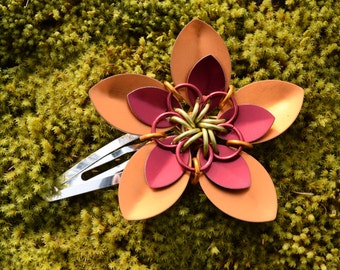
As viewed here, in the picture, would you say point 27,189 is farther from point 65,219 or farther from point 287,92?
point 287,92

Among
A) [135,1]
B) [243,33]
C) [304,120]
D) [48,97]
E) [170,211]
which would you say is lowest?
[170,211]

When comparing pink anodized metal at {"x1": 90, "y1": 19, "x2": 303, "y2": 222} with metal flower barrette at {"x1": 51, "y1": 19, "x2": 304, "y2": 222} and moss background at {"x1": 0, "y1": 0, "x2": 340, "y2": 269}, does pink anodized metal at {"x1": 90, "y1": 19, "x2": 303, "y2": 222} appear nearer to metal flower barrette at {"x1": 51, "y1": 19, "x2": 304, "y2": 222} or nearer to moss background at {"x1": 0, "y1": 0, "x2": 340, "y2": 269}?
metal flower barrette at {"x1": 51, "y1": 19, "x2": 304, "y2": 222}

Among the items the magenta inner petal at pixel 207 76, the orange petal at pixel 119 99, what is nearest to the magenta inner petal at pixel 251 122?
the magenta inner petal at pixel 207 76

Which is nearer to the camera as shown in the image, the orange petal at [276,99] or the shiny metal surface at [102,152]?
the orange petal at [276,99]

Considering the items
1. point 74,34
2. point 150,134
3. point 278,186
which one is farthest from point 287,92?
point 74,34

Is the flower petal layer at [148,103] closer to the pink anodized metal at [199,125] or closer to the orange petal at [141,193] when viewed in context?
the pink anodized metal at [199,125]

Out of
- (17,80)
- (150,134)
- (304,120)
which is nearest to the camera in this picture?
(150,134)
